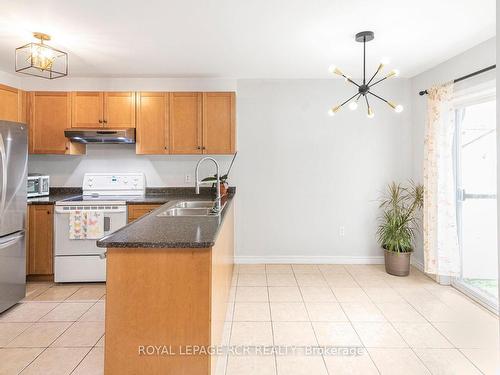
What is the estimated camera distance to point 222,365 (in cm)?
210

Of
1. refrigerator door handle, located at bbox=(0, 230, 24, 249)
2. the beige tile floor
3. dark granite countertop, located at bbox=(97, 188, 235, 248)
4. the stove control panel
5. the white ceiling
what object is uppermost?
the white ceiling

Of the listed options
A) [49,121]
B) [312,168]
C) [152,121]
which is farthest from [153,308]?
[49,121]

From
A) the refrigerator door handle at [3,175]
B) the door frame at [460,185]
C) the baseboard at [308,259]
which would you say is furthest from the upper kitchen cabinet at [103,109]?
the door frame at [460,185]

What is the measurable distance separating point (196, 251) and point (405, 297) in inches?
97.8

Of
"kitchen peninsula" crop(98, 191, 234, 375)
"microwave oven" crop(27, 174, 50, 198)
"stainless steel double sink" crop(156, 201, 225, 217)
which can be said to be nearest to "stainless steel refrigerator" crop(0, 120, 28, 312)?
"microwave oven" crop(27, 174, 50, 198)

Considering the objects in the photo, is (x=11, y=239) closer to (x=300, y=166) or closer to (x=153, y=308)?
(x=153, y=308)

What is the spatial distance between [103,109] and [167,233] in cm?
272

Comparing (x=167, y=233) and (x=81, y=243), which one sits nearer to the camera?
(x=167, y=233)

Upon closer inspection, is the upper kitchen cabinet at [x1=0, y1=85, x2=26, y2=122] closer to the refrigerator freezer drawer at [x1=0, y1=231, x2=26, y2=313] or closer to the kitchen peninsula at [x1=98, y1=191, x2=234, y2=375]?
the refrigerator freezer drawer at [x1=0, y1=231, x2=26, y2=313]

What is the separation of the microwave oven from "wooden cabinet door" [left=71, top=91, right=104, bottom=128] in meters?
0.76

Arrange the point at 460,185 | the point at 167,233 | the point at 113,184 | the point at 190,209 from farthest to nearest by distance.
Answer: the point at 113,184
the point at 460,185
the point at 190,209
the point at 167,233

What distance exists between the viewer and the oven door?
351 centimetres

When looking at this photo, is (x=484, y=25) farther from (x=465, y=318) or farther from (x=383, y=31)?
(x=465, y=318)

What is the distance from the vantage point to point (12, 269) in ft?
9.57
